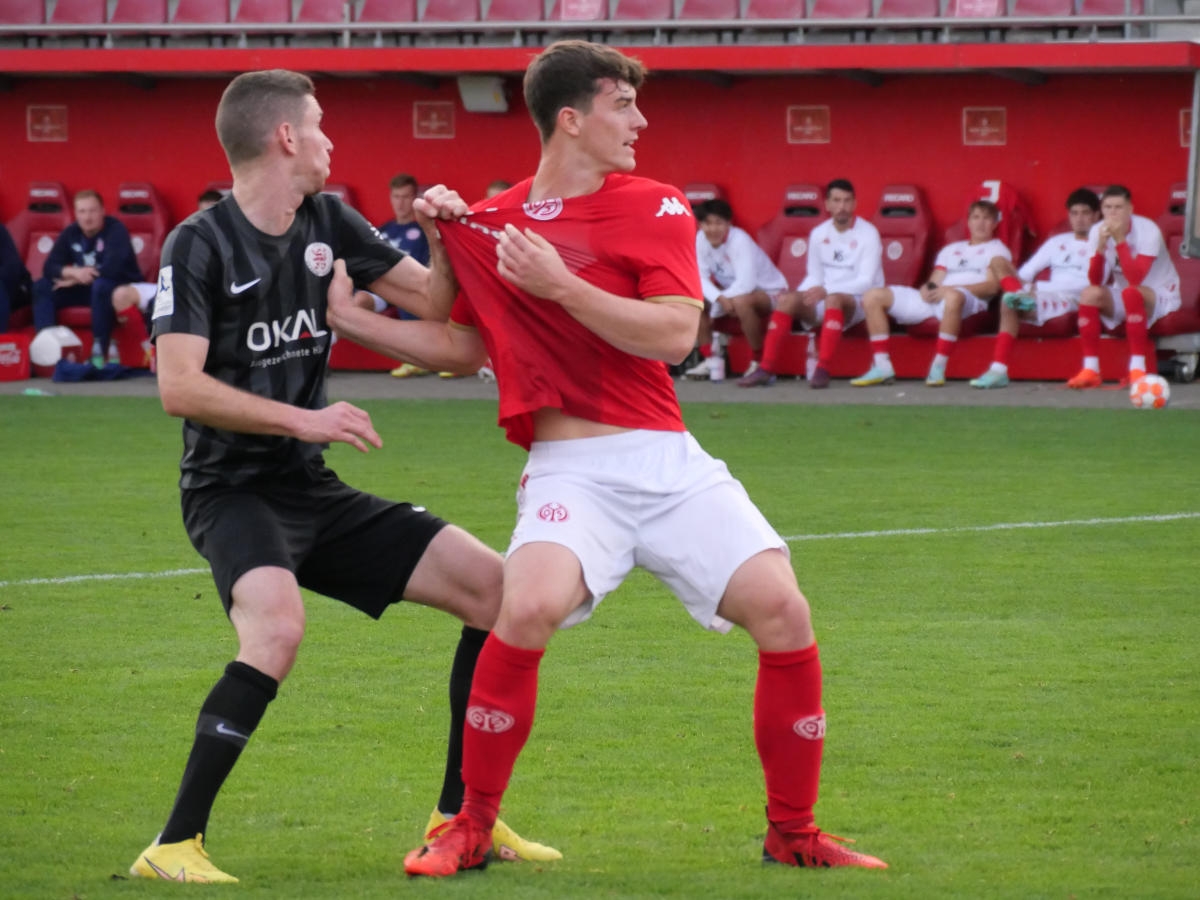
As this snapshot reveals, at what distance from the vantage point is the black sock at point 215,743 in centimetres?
391

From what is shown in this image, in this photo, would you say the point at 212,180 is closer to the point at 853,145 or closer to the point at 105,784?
the point at 853,145

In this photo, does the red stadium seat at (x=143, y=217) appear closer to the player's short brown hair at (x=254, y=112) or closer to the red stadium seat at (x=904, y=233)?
the red stadium seat at (x=904, y=233)

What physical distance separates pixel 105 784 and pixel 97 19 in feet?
53.2

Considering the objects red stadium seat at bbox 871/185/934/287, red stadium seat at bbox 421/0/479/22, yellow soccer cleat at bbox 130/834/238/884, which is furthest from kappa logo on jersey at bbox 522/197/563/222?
red stadium seat at bbox 421/0/479/22

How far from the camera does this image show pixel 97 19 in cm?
1953

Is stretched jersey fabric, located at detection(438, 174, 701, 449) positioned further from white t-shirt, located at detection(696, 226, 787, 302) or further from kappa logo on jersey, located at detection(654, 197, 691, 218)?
white t-shirt, located at detection(696, 226, 787, 302)

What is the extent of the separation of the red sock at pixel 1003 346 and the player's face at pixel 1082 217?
1.02m

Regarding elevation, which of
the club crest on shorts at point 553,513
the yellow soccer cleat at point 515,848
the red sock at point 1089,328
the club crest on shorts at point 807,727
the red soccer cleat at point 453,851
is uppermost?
the red sock at point 1089,328

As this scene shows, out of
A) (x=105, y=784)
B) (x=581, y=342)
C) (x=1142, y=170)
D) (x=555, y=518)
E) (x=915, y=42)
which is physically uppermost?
(x=915, y=42)

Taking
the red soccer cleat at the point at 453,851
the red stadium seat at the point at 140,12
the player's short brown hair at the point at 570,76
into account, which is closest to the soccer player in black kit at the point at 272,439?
the red soccer cleat at the point at 453,851

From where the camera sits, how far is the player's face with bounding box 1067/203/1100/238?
50.1ft

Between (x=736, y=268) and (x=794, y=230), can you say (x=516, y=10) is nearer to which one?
(x=794, y=230)

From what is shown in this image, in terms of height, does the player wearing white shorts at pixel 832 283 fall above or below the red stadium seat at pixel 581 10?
below


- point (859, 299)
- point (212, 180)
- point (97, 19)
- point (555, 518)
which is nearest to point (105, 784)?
point (555, 518)
